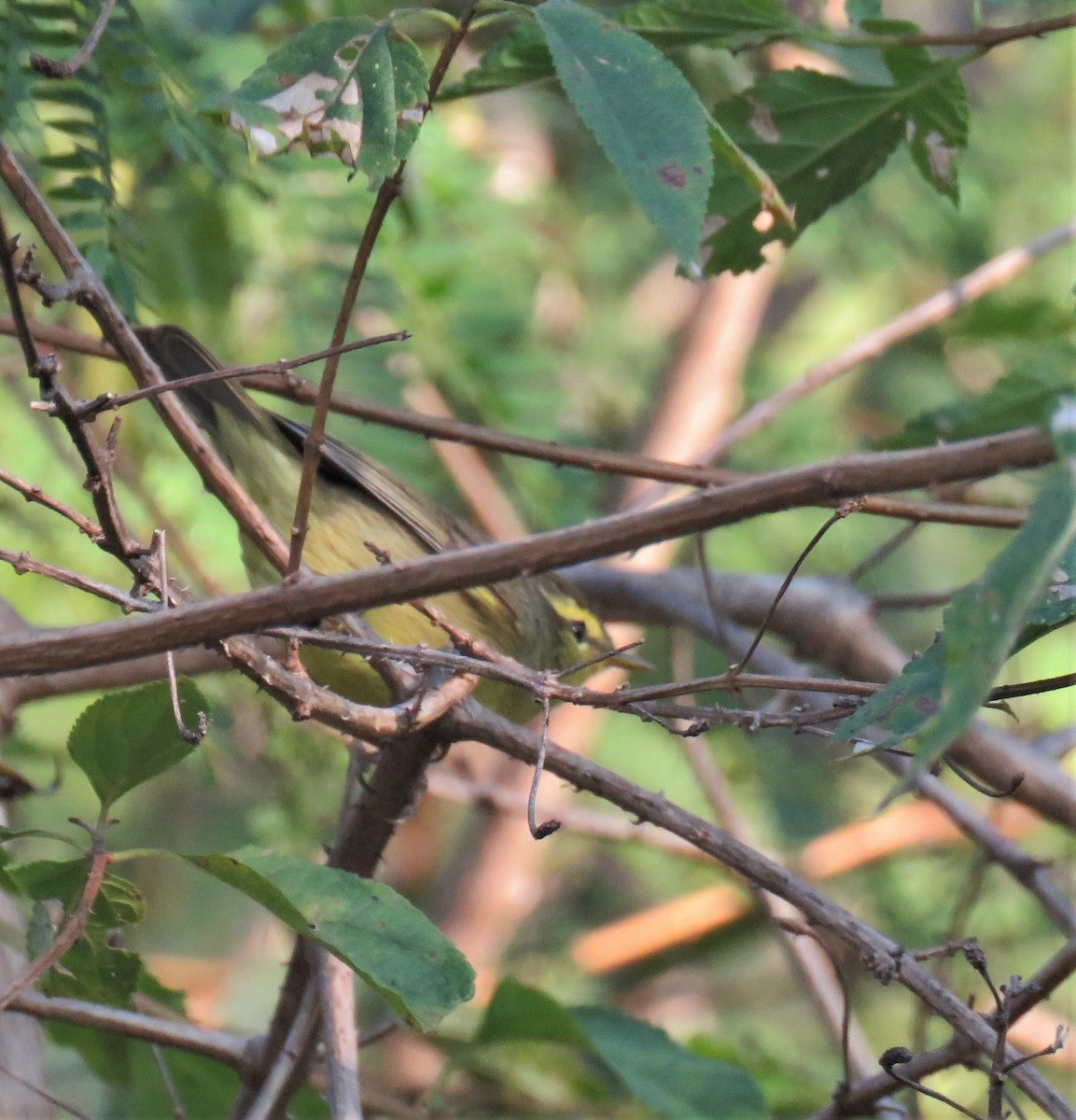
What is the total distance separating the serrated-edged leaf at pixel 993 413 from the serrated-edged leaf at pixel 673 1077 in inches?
47.2

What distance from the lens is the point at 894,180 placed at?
5074mm

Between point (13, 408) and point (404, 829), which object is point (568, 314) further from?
point (13, 408)

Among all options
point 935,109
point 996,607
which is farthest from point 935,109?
point 996,607

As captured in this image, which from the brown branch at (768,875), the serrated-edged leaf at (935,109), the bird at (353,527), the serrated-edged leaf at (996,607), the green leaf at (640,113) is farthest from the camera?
the bird at (353,527)

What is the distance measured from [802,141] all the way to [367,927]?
1421mm

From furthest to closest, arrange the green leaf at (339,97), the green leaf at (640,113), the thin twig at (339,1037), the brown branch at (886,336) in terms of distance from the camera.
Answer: the brown branch at (886,336) → the thin twig at (339,1037) → the green leaf at (339,97) → the green leaf at (640,113)

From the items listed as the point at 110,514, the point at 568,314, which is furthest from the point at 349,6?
the point at 568,314

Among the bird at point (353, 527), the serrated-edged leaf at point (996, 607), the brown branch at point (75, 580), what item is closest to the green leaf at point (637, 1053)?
the bird at point (353, 527)

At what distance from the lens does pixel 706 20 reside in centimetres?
177

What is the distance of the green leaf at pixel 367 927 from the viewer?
1.34 m

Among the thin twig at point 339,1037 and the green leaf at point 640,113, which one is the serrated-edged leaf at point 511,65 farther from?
the thin twig at point 339,1037

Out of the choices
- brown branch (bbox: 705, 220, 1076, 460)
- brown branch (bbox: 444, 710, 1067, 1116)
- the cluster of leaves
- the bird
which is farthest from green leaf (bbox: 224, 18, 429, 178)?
brown branch (bbox: 705, 220, 1076, 460)

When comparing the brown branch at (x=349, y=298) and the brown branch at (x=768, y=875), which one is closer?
the brown branch at (x=349, y=298)

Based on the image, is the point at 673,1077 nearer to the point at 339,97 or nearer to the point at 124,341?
the point at 124,341
